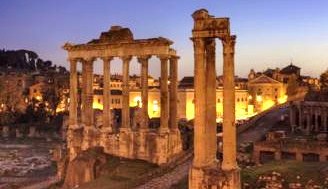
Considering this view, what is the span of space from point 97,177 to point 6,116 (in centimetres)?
6976

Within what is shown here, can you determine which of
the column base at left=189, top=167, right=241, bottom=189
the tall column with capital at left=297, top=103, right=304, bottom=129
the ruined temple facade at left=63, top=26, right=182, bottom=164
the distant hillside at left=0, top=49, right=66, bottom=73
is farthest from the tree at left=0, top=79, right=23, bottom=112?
the column base at left=189, top=167, right=241, bottom=189

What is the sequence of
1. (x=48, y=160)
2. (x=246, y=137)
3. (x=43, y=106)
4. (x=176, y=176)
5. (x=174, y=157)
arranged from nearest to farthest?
(x=176, y=176) → (x=174, y=157) → (x=246, y=137) → (x=48, y=160) → (x=43, y=106)

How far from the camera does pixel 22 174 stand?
187ft

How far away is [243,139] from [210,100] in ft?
71.3

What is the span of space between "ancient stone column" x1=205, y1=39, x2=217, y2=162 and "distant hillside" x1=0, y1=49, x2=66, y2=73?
136400 millimetres

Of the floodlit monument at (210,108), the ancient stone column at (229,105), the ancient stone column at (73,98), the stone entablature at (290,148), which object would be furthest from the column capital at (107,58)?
the ancient stone column at (229,105)

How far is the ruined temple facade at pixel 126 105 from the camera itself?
3812 centimetres

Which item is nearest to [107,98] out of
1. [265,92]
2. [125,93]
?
[125,93]

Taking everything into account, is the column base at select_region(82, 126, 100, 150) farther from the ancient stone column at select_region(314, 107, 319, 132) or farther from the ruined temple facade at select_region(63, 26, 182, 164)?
the ancient stone column at select_region(314, 107, 319, 132)

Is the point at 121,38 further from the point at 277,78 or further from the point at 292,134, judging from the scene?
the point at 277,78

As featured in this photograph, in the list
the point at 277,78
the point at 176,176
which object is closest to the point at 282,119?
the point at 176,176

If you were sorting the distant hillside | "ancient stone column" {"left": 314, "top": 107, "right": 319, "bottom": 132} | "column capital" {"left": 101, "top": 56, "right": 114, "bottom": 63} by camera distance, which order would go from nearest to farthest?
"column capital" {"left": 101, "top": 56, "right": 114, "bottom": 63} → "ancient stone column" {"left": 314, "top": 107, "right": 319, "bottom": 132} → the distant hillside

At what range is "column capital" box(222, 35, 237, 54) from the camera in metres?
24.7

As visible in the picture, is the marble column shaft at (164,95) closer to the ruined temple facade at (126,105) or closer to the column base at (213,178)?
the ruined temple facade at (126,105)
